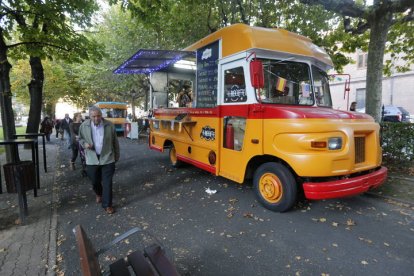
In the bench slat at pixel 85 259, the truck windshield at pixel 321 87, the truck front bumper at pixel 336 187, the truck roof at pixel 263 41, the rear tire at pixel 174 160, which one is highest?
the truck roof at pixel 263 41

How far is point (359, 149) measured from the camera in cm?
440

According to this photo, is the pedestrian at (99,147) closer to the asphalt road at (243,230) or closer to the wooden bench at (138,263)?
the asphalt road at (243,230)

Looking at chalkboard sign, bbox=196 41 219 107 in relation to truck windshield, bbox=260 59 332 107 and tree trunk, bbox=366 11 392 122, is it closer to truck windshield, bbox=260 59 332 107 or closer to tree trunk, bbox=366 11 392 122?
truck windshield, bbox=260 59 332 107

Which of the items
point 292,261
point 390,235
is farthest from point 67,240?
point 390,235

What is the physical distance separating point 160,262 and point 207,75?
4458 millimetres

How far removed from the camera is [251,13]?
11.4 meters

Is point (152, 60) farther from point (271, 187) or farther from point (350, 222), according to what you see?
point (350, 222)

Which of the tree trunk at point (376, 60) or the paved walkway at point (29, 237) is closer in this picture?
the paved walkway at point (29, 237)

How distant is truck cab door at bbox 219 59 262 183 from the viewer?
481 centimetres

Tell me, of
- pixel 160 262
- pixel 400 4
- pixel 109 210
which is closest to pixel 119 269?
pixel 160 262

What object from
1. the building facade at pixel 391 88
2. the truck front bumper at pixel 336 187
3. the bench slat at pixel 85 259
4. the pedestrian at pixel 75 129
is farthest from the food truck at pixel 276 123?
the building facade at pixel 391 88

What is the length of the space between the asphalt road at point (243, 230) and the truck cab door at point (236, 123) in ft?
2.42

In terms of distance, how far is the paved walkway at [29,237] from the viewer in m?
3.24

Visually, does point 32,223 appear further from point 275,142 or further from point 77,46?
point 77,46
